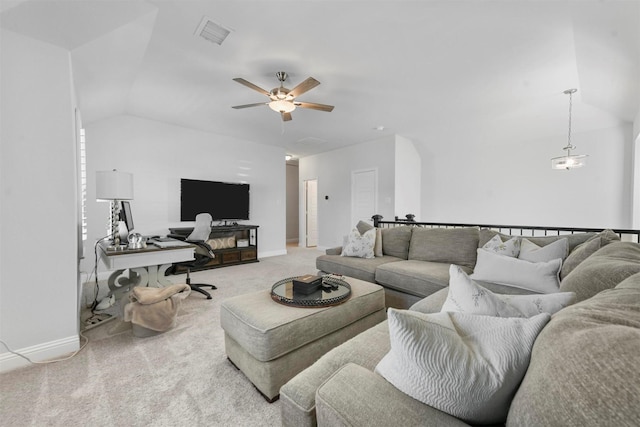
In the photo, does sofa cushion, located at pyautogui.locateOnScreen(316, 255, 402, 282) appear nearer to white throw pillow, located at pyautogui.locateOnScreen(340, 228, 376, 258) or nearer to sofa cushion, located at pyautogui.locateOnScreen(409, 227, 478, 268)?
white throw pillow, located at pyautogui.locateOnScreen(340, 228, 376, 258)

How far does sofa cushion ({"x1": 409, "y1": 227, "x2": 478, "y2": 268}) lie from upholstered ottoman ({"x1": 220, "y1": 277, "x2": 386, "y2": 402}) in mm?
1402

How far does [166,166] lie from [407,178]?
4.76 meters

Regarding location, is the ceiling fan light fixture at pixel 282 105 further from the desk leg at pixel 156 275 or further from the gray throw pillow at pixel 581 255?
the gray throw pillow at pixel 581 255

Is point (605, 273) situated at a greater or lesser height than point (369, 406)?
greater

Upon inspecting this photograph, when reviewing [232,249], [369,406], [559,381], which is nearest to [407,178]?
[232,249]

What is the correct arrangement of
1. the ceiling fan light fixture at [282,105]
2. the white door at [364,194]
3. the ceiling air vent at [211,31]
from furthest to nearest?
the white door at [364,194]
the ceiling fan light fixture at [282,105]
the ceiling air vent at [211,31]

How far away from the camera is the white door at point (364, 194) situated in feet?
19.3

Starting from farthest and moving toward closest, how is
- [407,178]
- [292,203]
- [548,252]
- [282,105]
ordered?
[292,203] < [407,178] < [282,105] < [548,252]

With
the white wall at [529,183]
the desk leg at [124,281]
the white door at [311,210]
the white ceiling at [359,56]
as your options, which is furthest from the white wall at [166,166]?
the white wall at [529,183]

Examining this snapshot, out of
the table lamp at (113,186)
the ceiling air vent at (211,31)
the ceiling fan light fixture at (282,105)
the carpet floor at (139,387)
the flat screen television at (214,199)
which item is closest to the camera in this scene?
the carpet floor at (139,387)

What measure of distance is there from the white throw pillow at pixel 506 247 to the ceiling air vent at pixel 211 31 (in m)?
3.00

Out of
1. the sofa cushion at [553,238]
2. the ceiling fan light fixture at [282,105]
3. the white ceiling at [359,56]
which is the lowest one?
the sofa cushion at [553,238]

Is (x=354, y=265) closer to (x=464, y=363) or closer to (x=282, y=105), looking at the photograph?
(x=282, y=105)

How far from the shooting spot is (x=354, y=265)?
9.92 ft
